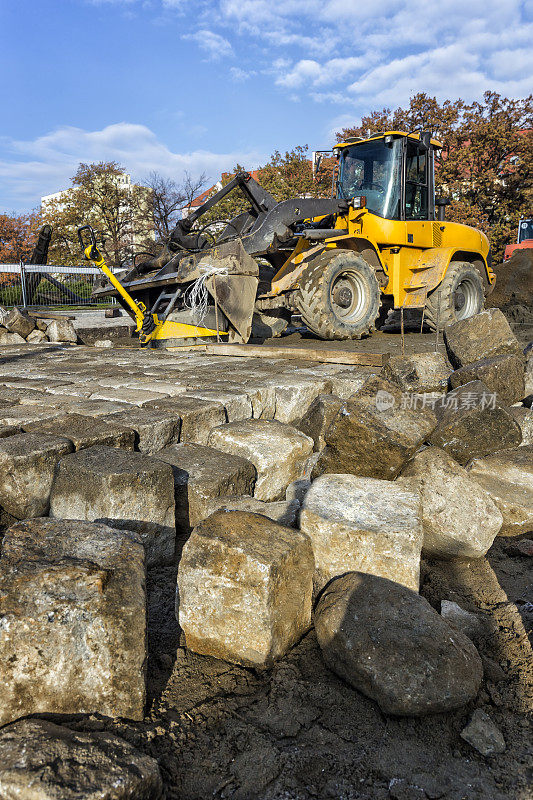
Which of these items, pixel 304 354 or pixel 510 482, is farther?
pixel 304 354

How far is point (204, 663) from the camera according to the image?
6.28ft

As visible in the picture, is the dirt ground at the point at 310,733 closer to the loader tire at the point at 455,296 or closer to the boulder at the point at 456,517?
the boulder at the point at 456,517

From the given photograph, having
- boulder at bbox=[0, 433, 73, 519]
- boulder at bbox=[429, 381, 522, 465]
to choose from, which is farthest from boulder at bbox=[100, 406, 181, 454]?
boulder at bbox=[429, 381, 522, 465]

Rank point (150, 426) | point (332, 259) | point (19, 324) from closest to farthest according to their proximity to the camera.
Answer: point (150, 426) < point (332, 259) < point (19, 324)

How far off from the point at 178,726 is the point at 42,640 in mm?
469

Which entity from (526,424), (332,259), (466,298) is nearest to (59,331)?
(332,259)

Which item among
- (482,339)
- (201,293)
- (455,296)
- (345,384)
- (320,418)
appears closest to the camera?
(320,418)

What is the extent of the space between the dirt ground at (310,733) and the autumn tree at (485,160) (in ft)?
64.5

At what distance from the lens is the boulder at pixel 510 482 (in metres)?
2.91

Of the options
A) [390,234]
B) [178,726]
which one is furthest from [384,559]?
[390,234]

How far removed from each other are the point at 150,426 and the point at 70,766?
76.3 inches

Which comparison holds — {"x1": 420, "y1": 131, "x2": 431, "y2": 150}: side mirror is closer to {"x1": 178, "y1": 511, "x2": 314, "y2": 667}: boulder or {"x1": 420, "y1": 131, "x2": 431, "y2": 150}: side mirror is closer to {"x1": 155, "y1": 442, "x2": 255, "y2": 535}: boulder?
{"x1": 155, "y1": 442, "x2": 255, "y2": 535}: boulder

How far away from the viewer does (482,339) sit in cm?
462

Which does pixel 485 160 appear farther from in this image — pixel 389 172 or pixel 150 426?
pixel 150 426
